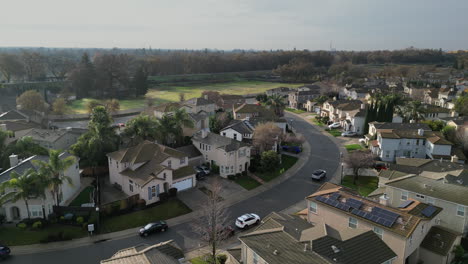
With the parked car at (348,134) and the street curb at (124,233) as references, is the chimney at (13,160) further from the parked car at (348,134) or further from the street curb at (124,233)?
the parked car at (348,134)

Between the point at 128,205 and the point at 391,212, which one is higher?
the point at 391,212

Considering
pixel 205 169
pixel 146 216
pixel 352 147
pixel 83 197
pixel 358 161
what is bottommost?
pixel 146 216

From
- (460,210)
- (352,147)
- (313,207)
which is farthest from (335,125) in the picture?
(313,207)

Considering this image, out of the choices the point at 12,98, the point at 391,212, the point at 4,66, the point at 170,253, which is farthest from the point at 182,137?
the point at 4,66

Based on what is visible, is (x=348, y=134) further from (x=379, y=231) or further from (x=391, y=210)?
(x=379, y=231)

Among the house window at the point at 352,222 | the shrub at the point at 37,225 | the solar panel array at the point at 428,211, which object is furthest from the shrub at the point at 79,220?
the solar panel array at the point at 428,211

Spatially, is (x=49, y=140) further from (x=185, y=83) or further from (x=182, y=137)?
(x=185, y=83)
